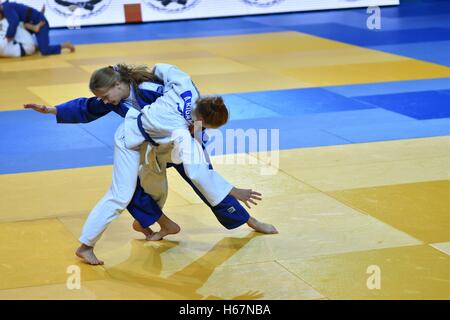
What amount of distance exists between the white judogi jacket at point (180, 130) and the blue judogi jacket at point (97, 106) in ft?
0.59

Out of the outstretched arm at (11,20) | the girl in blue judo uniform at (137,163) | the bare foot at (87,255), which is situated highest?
the girl in blue judo uniform at (137,163)

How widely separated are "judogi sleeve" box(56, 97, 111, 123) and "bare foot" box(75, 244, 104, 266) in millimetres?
1037

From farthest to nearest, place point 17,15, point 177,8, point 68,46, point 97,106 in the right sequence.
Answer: point 177,8 → point 68,46 → point 17,15 → point 97,106

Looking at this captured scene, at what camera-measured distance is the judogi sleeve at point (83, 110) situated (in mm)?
6691

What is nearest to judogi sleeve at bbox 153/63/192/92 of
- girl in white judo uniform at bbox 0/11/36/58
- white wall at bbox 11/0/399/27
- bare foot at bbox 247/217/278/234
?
bare foot at bbox 247/217/278/234

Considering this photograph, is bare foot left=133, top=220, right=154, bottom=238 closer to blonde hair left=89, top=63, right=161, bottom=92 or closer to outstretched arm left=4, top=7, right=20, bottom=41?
blonde hair left=89, top=63, right=161, bottom=92

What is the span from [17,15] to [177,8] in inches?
190

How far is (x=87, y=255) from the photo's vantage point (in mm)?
6336

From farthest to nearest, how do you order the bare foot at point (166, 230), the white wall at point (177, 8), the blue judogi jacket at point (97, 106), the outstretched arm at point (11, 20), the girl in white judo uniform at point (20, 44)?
the white wall at point (177, 8), the girl in white judo uniform at point (20, 44), the outstretched arm at point (11, 20), the bare foot at point (166, 230), the blue judogi jacket at point (97, 106)

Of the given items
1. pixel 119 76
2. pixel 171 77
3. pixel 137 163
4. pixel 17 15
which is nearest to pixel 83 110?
pixel 119 76

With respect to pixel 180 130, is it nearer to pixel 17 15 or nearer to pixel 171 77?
pixel 171 77

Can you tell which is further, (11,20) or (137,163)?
(11,20)

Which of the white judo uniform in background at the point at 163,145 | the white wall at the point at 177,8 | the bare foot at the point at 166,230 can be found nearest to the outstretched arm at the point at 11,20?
the white wall at the point at 177,8

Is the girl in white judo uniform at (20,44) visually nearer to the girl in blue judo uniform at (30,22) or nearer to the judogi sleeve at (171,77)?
the girl in blue judo uniform at (30,22)
